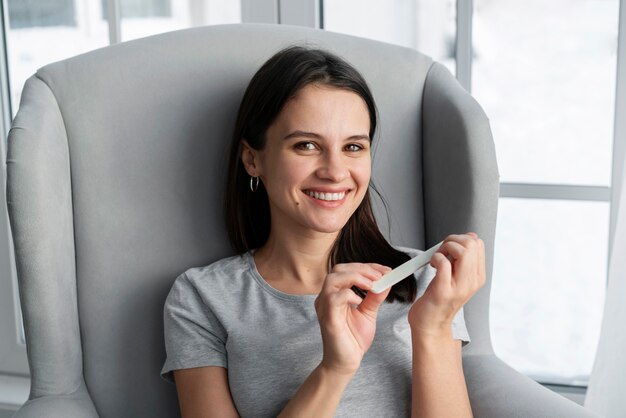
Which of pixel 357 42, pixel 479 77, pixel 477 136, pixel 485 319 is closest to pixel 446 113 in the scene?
pixel 477 136

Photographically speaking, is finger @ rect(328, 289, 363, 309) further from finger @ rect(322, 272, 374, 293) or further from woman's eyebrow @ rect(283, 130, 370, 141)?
woman's eyebrow @ rect(283, 130, 370, 141)

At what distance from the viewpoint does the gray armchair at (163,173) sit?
1.22 meters

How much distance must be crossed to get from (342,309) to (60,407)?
43 centimetres

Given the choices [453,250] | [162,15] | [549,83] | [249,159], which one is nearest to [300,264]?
[249,159]

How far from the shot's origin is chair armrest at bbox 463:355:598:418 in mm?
1014

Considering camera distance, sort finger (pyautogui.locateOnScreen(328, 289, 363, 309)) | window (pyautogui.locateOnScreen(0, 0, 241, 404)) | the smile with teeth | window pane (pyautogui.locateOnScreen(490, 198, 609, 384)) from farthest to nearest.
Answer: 1. window (pyautogui.locateOnScreen(0, 0, 241, 404))
2. window pane (pyautogui.locateOnScreen(490, 198, 609, 384))
3. the smile with teeth
4. finger (pyautogui.locateOnScreen(328, 289, 363, 309))

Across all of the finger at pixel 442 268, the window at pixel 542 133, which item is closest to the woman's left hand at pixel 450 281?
the finger at pixel 442 268

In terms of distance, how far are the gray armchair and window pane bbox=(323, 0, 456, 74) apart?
0.34 m

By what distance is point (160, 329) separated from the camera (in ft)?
4.12

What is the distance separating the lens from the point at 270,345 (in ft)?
3.65

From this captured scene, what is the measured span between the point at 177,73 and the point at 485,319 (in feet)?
1.97

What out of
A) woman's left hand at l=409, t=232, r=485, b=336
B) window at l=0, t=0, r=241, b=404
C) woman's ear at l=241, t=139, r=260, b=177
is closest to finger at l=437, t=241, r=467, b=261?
woman's left hand at l=409, t=232, r=485, b=336

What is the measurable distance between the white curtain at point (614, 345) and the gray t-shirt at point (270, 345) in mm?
370

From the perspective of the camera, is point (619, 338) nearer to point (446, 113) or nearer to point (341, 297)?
point (446, 113)
